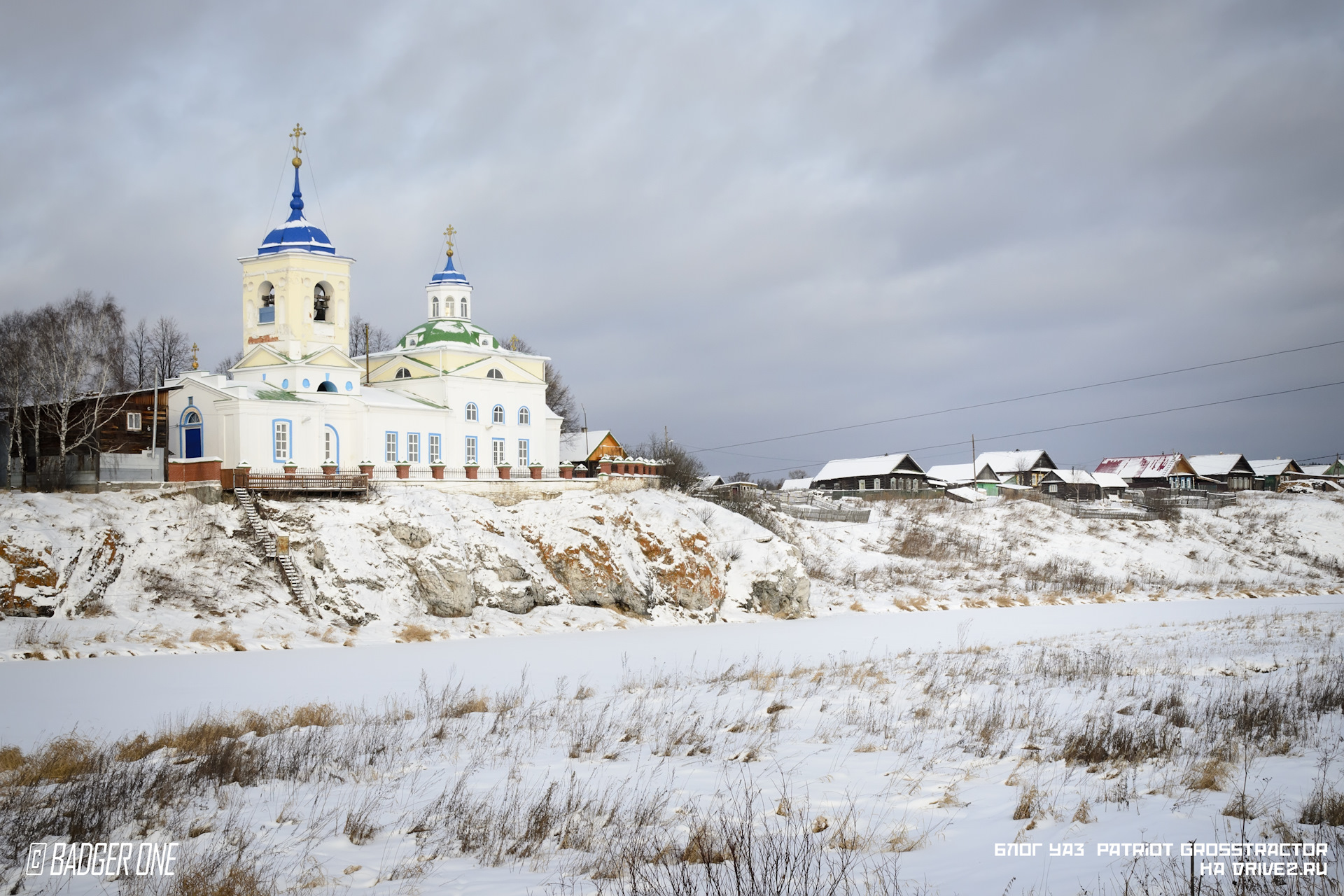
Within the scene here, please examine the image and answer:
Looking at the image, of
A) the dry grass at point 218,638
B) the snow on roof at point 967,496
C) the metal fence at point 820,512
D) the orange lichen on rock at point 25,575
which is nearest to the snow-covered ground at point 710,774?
the dry grass at point 218,638

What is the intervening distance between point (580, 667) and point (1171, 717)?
13.5m

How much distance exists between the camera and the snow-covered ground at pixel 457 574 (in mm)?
26906

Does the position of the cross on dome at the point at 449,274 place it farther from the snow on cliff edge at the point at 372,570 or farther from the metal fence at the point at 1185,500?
the metal fence at the point at 1185,500

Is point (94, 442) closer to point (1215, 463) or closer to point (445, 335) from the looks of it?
point (445, 335)

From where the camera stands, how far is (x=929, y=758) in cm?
1052

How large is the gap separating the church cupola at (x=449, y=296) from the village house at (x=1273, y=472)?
7847 cm

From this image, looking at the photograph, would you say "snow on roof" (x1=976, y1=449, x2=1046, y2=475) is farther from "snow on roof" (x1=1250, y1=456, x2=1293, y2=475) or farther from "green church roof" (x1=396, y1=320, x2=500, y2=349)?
"green church roof" (x1=396, y1=320, x2=500, y2=349)

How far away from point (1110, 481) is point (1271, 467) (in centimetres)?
2065

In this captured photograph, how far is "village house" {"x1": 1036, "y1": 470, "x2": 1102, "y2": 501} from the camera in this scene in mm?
86125

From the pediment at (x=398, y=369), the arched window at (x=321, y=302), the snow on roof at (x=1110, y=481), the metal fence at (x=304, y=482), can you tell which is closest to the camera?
the metal fence at (x=304, y=482)

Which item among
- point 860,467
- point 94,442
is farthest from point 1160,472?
point 94,442

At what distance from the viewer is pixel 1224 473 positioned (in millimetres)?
94188

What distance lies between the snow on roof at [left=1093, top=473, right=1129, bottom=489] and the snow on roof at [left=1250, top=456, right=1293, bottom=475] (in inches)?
562

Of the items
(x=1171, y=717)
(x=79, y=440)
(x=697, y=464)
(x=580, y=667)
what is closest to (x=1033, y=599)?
(x=697, y=464)
